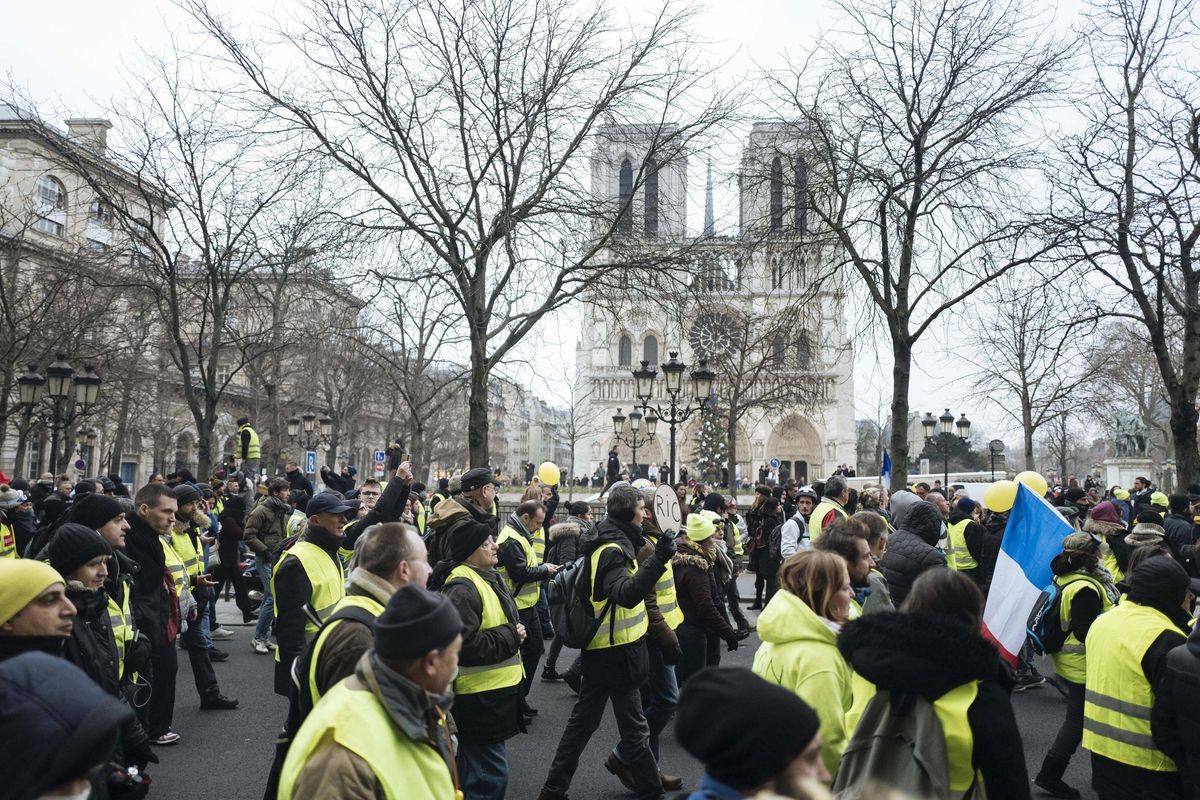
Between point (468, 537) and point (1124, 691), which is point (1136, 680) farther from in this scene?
point (468, 537)

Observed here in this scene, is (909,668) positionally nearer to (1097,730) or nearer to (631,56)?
(1097,730)

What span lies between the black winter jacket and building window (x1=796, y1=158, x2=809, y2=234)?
14.4 m

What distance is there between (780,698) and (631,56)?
15.8 m

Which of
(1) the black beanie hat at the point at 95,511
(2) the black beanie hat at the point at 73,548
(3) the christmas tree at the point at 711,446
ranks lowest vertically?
(2) the black beanie hat at the point at 73,548

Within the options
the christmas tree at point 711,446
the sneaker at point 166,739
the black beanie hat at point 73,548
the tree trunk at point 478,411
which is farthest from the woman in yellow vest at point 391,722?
the christmas tree at point 711,446

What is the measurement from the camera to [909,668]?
2826 mm

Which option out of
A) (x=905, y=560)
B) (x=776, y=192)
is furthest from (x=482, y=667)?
(x=776, y=192)

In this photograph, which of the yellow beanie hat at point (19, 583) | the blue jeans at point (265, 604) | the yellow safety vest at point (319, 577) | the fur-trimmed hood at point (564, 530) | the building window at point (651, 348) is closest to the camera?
the yellow beanie hat at point (19, 583)

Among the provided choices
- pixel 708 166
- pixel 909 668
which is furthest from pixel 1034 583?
pixel 708 166

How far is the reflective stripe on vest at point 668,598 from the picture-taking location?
21.1 feet

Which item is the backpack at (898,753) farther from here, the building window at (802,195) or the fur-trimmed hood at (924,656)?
the building window at (802,195)

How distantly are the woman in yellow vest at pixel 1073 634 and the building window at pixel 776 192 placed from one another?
35.7 feet

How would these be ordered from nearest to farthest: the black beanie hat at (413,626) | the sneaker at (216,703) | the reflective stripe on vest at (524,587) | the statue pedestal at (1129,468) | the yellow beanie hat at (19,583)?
the black beanie hat at (413,626), the yellow beanie hat at (19,583), the reflective stripe on vest at (524,587), the sneaker at (216,703), the statue pedestal at (1129,468)

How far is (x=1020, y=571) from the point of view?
5262 millimetres
